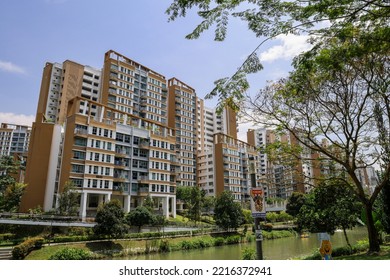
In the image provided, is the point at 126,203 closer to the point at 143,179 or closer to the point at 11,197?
the point at 143,179

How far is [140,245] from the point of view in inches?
880

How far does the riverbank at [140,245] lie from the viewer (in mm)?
18241

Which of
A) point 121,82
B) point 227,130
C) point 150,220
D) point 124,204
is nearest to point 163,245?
point 150,220

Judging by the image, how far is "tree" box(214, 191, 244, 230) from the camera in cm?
2903

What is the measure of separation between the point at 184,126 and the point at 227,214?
1052 inches

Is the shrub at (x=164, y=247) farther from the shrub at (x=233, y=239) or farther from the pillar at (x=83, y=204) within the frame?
the pillar at (x=83, y=204)

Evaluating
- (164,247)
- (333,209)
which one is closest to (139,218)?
(164,247)

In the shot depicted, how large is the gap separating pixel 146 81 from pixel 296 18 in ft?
149

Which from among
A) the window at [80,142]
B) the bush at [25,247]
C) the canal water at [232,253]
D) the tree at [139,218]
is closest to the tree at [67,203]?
the tree at [139,218]

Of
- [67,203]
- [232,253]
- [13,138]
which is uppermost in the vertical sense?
[13,138]

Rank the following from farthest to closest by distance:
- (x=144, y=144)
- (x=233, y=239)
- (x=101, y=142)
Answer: (x=144, y=144), (x=101, y=142), (x=233, y=239)

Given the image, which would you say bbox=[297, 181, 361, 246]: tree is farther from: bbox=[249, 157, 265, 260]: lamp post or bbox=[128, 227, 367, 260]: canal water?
bbox=[249, 157, 265, 260]: lamp post

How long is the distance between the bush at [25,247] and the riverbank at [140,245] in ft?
0.89

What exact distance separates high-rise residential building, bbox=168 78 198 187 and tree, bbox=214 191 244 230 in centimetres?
2015
